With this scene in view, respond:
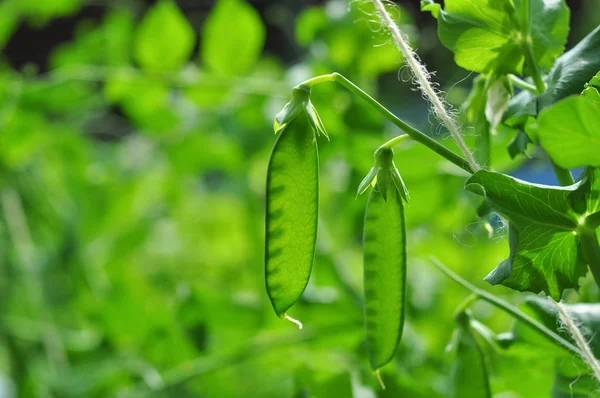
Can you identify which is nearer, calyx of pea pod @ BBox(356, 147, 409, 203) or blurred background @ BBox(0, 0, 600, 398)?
calyx of pea pod @ BBox(356, 147, 409, 203)

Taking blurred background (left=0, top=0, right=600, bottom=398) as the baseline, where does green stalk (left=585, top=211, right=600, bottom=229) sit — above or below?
above

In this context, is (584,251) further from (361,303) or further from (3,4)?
(3,4)

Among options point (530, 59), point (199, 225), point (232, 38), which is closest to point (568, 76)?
point (530, 59)

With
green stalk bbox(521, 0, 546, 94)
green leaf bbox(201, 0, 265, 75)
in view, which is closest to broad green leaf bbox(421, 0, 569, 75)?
green stalk bbox(521, 0, 546, 94)

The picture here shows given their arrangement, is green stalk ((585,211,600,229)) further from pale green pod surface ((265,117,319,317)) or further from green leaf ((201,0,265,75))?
green leaf ((201,0,265,75))

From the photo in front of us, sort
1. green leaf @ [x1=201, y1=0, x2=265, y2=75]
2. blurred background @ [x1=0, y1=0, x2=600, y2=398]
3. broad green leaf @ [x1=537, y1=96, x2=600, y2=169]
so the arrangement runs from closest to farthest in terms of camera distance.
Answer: broad green leaf @ [x1=537, y1=96, x2=600, y2=169]
blurred background @ [x1=0, y1=0, x2=600, y2=398]
green leaf @ [x1=201, y1=0, x2=265, y2=75]

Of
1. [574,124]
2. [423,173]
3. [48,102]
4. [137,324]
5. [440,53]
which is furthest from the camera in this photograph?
[440,53]

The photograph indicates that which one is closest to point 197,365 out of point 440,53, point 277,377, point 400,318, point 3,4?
point 277,377
